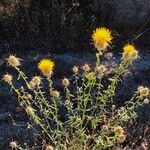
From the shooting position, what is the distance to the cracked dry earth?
5741 mm

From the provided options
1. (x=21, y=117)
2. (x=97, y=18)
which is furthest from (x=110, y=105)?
(x=97, y=18)

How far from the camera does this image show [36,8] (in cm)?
Result: 802

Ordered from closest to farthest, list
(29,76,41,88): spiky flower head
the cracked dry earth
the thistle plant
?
1. the thistle plant
2. (29,76,41,88): spiky flower head
3. the cracked dry earth

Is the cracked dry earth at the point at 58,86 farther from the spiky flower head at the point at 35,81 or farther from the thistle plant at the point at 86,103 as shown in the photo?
the spiky flower head at the point at 35,81

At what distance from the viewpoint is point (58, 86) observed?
6.55 meters

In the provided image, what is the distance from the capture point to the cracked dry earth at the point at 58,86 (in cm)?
574

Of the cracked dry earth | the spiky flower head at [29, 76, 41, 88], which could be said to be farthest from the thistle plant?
the cracked dry earth

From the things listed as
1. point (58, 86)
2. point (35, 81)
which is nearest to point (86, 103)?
point (35, 81)

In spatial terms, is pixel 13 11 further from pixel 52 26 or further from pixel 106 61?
pixel 106 61

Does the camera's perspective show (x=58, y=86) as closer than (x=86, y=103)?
No

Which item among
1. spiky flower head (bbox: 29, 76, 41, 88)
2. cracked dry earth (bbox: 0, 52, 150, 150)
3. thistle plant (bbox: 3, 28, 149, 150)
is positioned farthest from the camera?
cracked dry earth (bbox: 0, 52, 150, 150)

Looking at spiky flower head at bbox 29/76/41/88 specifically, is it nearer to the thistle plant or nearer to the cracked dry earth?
the thistle plant

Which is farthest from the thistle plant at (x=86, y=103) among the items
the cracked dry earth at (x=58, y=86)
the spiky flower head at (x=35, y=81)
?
the cracked dry earth at (x=58, y=86)

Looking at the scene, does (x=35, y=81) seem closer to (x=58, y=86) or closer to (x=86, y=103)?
(x=86, y=103)
